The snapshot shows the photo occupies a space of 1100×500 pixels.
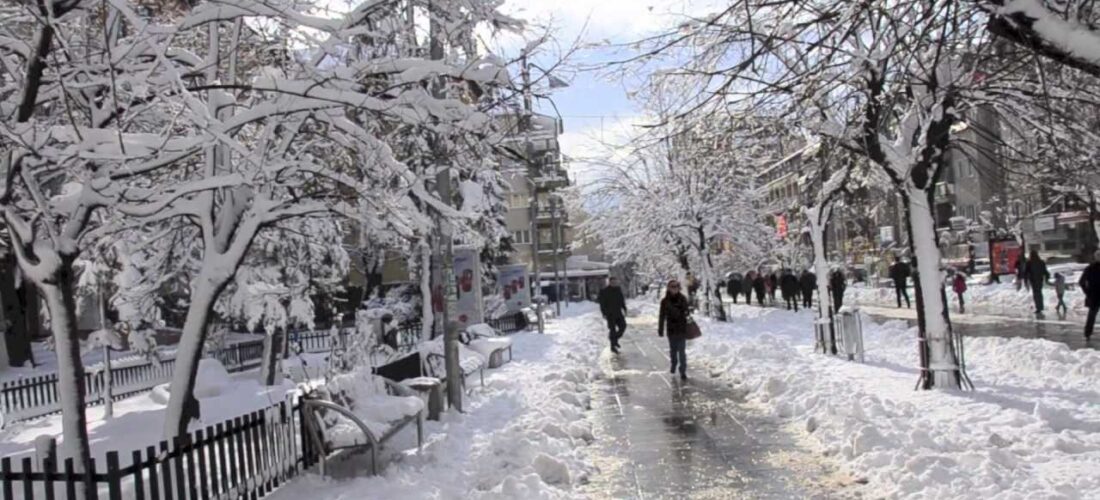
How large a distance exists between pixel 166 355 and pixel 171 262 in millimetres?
8239

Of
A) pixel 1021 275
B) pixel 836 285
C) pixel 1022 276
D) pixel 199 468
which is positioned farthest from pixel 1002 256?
pixel 199 468

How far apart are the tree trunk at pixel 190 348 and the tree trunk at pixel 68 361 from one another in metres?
0.98

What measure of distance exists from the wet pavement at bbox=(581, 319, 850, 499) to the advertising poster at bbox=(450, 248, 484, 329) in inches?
260

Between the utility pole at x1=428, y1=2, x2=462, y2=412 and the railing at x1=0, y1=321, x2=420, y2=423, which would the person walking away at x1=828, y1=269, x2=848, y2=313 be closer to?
the railing at x1=0, y1=321, x2=420, y2=423

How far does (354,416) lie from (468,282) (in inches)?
483

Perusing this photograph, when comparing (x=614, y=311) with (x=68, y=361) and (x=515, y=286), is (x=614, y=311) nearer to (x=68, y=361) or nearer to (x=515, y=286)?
(x=515, y=286)

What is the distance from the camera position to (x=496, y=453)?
8.16 meters

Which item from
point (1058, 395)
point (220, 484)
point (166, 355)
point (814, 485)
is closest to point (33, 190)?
point (220, 484)

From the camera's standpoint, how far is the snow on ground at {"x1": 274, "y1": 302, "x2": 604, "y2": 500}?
22.8 feet

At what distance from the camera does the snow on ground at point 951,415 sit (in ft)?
20.7

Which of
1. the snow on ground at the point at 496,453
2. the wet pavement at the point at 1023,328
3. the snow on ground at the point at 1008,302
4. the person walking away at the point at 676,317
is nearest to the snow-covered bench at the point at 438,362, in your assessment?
the snow on ground at the point at 496,453

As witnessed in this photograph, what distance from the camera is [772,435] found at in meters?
8.97

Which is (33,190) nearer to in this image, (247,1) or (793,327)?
(247,1)

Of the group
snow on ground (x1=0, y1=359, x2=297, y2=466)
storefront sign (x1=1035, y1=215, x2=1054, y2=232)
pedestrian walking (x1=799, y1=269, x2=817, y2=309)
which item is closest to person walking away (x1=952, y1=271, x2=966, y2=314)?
pedestrian walking (x1=799, y1=269, x2=817, y2=309)
